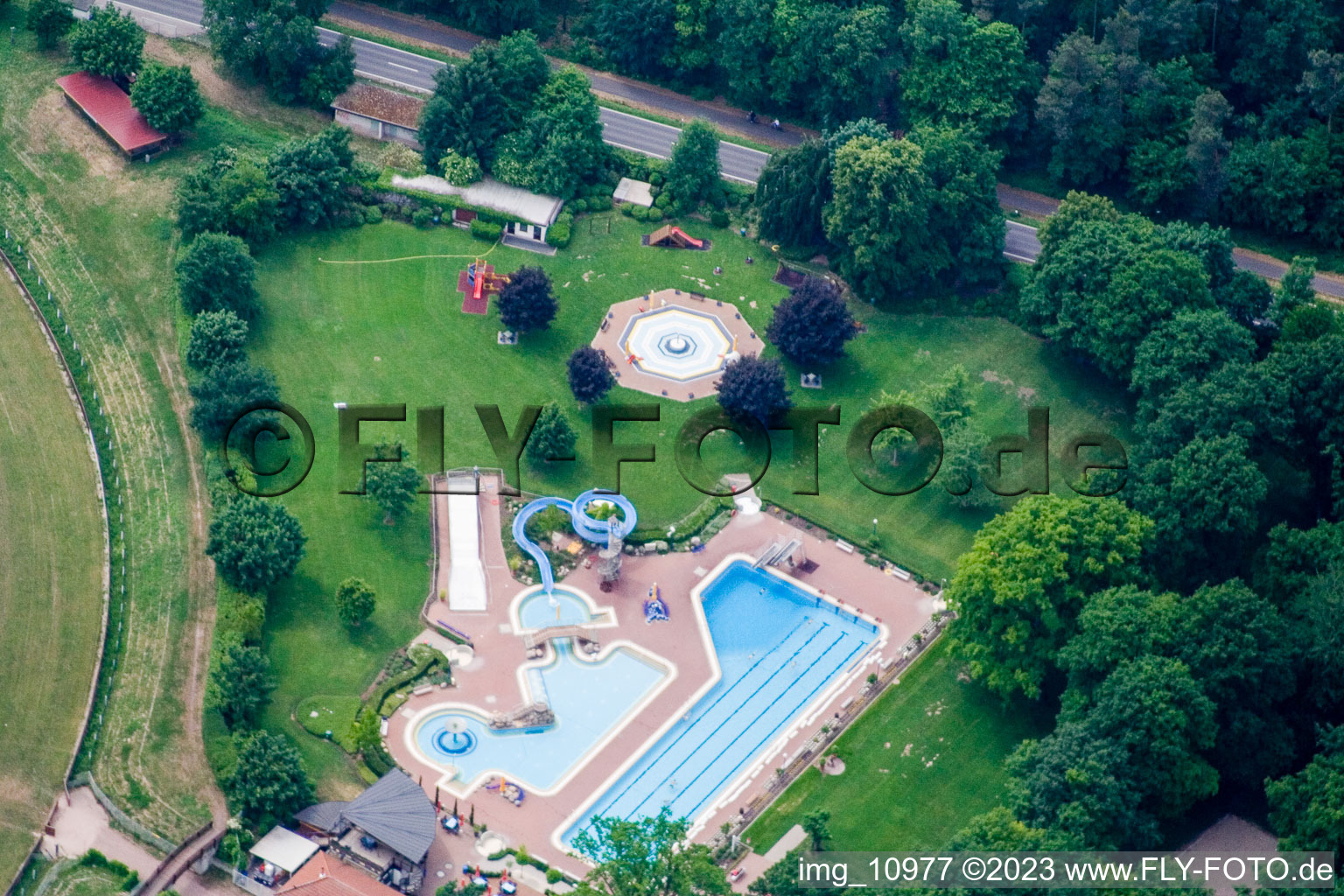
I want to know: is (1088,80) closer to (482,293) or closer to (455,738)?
(482,293)

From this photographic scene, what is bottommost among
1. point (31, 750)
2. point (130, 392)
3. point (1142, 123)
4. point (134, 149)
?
point (31, 750)

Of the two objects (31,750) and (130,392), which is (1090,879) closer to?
(31,750)

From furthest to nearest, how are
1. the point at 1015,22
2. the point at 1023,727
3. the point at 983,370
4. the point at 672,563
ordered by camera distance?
the point at 1015,22
the point at 983,370
the point at 672,563
the point at 1023,727

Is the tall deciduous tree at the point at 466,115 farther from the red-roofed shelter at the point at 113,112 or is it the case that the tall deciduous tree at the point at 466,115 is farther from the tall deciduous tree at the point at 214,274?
the red-roofed shelter at the point at 113,112

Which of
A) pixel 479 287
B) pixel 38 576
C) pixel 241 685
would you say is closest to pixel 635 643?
pixel 241 685

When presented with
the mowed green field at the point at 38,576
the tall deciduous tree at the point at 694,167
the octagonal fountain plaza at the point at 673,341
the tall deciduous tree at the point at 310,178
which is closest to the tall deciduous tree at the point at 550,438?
the octagonal fountain plaza at the point at 673,341

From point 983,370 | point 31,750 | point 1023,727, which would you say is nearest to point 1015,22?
point 983,370

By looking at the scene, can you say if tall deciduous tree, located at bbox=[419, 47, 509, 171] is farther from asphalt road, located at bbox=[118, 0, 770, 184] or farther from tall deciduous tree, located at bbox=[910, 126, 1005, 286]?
tall deciduous tree, located at bbox=[910, 126, 1005, 286]
